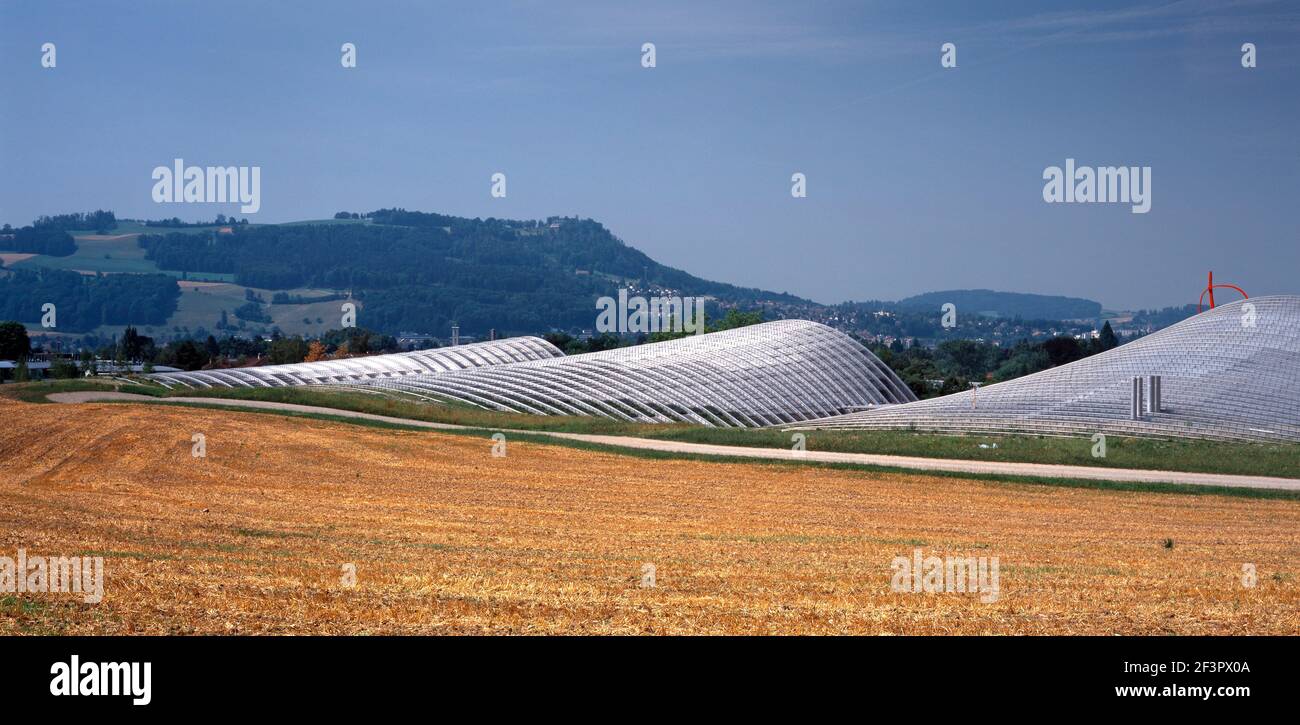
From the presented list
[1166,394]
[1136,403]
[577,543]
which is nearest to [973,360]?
[1166,394]

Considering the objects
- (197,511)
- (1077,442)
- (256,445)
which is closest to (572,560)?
(197,511)

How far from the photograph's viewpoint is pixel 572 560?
1622 centimetres

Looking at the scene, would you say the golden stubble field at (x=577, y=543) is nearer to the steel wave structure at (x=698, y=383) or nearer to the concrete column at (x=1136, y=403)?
the concrete column at (x=1136, y=403)

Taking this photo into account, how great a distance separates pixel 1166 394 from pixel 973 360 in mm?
90638

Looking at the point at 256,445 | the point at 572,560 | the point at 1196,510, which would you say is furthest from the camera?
the point at 256,445

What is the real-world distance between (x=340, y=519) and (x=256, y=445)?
16535 mm

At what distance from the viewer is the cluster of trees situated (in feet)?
272

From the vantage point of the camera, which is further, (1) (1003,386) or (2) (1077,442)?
(1) (1003,386)

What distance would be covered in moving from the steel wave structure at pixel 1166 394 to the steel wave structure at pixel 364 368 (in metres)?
31.9

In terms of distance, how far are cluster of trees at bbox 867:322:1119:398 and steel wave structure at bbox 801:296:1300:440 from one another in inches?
999

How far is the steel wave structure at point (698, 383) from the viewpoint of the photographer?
181 ft

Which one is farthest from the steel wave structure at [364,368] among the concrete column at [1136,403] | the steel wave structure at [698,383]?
the concrete column at [1136,403]
